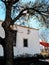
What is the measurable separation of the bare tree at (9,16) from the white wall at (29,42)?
546 inches

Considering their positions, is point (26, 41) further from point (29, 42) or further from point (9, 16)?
point (9, 16)

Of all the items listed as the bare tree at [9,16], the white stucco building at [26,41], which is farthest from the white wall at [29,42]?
the bare tree at [9,16]

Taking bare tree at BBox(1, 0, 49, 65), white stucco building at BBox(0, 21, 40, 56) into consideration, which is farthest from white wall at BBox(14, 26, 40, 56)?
bare tree at BBox(1, 0, 49, 65)

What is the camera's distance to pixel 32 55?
4016cm

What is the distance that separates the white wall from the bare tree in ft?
45.5

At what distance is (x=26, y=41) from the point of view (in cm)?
3931

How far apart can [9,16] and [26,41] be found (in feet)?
54.1

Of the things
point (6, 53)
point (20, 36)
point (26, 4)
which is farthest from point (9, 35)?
point (20, 36)

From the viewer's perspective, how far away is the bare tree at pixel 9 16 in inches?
894

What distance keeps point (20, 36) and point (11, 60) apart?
15.6m

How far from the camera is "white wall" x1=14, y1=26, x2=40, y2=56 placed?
37812 millimetres

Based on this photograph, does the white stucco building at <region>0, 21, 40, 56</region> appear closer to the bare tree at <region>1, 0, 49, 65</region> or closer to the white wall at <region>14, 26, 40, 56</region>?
the white wall at <region>14, 26, 40, 56</region>

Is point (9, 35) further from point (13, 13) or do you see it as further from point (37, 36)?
point (37, 36)

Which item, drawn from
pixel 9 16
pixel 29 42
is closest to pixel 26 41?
pixel 29 42
